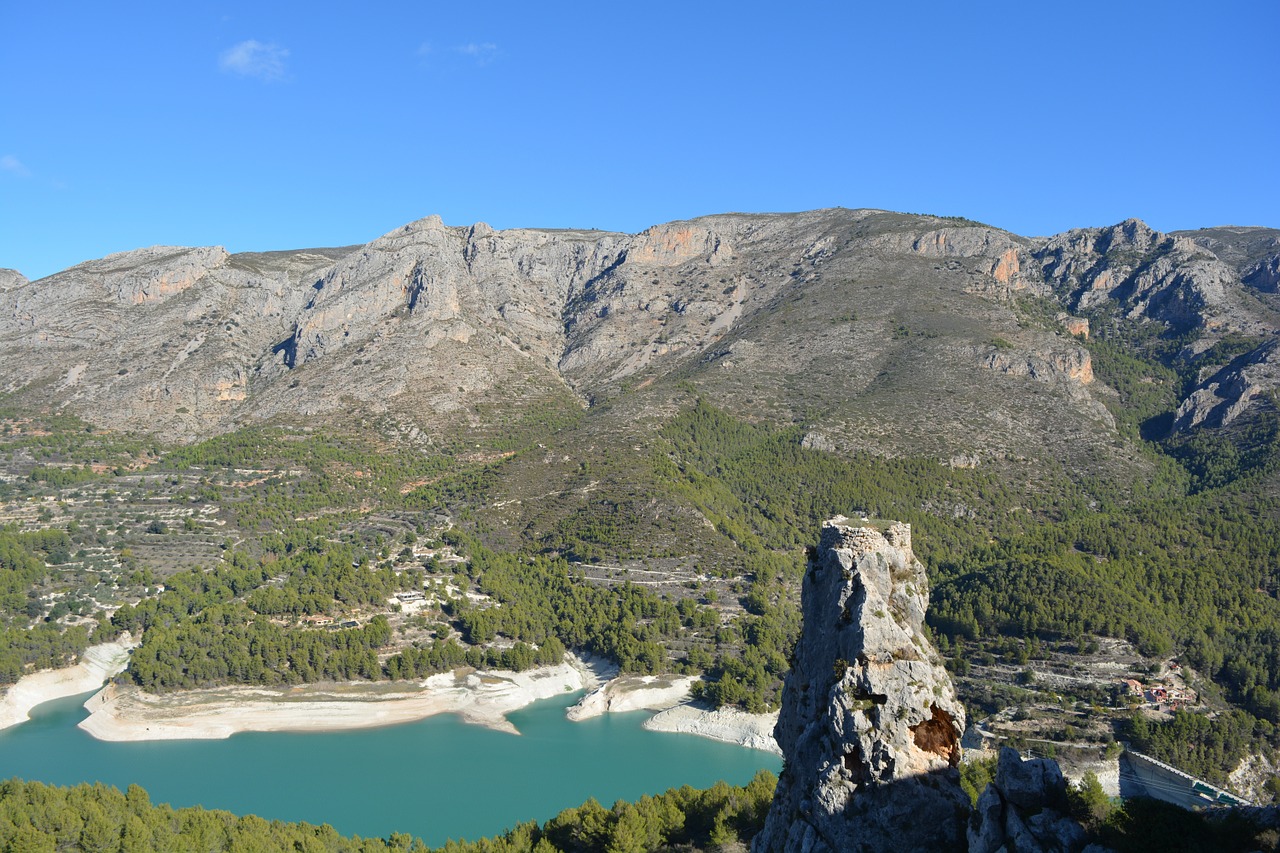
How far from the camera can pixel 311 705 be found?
6228 cm

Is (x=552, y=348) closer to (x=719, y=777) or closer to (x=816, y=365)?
(x=816, y=365)

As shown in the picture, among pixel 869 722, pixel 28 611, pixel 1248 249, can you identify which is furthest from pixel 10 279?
pixel 1248 249

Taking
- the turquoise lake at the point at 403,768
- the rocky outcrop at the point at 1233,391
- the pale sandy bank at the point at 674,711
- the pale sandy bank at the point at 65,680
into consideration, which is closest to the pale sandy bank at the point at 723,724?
the pale sandy bank at the point at 674,711

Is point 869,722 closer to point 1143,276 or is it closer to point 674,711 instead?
point 674,711

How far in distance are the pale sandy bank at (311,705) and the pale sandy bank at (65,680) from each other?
11.8 ft

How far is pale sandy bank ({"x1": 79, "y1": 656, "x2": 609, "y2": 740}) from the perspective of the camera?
58.9m

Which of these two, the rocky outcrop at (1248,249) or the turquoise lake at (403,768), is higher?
the rocky outcrop at (1248,249)

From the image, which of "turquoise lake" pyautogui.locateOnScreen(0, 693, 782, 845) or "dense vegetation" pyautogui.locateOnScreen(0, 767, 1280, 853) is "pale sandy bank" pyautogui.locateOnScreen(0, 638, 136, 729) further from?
"dense vegetation" pyautogui.locateOnScreen(0, 767, 1280, 853)

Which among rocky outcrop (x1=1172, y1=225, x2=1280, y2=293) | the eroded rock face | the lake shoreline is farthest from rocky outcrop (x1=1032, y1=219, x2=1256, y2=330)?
the eroded rock face

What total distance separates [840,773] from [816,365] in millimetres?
102989

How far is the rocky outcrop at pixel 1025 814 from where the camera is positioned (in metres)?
14.7

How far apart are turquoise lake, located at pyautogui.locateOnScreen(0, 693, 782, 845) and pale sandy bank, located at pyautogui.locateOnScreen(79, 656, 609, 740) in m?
1.06

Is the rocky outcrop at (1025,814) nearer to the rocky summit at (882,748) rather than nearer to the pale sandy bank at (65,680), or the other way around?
the rocky summit at (882,748)

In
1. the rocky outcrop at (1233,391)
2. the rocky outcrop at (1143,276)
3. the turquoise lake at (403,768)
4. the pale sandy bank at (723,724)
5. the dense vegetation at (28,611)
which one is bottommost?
the turquoise lake at (403,768)
